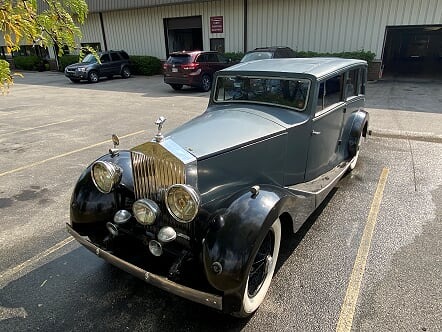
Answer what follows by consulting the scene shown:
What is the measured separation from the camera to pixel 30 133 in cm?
805

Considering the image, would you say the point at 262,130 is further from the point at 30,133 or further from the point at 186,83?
the point at 186,83

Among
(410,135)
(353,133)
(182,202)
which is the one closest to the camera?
(182,202)

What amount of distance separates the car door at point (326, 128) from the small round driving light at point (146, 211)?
2010mm

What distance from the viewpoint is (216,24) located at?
61.3ft

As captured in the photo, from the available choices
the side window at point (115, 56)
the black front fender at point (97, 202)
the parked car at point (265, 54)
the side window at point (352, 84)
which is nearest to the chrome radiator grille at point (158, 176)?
the black front fender at point (97, 202)

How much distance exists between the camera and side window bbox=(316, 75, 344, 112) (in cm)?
357

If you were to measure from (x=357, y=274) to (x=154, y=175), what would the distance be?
Answer: 2097 millimetres

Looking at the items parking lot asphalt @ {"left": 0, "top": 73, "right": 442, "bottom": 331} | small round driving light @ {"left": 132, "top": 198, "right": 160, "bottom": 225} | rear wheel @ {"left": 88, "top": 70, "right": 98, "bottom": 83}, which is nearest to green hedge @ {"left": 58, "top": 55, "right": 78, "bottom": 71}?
rear wheel @ {"left": 88, "top": 70, "right": 98, "bottom": 83}

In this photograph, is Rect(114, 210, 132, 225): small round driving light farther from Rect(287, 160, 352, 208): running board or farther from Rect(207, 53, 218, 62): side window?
Rect(207, 53, 218, 62): side window

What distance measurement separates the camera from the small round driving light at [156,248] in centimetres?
235

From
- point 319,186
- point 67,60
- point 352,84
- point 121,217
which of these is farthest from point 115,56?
point 121,217

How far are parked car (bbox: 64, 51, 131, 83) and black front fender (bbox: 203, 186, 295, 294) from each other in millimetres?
16631

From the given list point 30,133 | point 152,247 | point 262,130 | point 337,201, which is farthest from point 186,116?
point 152,247

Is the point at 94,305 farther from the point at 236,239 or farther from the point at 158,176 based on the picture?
the point at 236,239
